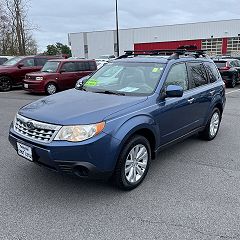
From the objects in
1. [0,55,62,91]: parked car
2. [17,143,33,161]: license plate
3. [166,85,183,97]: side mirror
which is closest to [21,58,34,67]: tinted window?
[0,55,62,91]: parked car

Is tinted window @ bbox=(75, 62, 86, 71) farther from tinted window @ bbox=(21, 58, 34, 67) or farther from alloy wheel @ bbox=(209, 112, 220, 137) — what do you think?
alloy wheel @ bbox=(209, 112, 220, 137)

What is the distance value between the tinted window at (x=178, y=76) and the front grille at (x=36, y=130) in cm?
188

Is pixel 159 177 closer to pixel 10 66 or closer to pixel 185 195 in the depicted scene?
pixel 185 195

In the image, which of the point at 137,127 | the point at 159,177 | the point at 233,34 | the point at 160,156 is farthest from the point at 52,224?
the point at 233,34

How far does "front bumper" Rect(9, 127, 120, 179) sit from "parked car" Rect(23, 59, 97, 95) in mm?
9705

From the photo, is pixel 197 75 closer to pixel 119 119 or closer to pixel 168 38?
pixel 119 119

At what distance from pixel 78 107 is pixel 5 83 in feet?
38.7

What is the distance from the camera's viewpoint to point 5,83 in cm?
1423

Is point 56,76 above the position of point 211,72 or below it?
below

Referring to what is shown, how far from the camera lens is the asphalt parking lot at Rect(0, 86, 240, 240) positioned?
2.98 metres

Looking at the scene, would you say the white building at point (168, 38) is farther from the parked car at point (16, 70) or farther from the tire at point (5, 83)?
the tire at point (5, 83)

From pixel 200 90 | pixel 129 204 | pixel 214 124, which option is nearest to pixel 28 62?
pixel 214 124

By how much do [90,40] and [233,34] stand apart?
2925 centimetres

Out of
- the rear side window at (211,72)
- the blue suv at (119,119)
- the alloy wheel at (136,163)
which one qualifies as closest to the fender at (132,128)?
the blue suv at (119,119)
